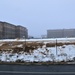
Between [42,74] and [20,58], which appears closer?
[42,74]

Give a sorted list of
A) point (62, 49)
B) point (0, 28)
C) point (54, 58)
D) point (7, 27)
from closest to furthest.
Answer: point (54, 58), point (62, 49), point (0, 28), point (7, 27)

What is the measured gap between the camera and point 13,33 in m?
141

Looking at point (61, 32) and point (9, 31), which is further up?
point (9, 31)

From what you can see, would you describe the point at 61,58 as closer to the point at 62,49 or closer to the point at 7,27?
the point at 62,49

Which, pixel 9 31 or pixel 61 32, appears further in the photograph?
pixel 61 32

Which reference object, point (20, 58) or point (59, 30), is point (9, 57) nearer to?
point (20, 58)

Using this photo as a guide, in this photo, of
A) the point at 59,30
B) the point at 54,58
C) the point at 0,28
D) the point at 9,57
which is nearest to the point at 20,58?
the point at 9,57

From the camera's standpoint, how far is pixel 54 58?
18.5 m

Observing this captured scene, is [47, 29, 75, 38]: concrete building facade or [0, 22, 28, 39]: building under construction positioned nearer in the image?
[0, 22, 28, 39]: building under construction

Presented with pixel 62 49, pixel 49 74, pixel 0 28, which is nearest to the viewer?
pixel 49 74

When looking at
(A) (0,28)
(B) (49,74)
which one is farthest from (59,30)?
(B) (49,74)

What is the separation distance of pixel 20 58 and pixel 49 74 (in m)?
7.68

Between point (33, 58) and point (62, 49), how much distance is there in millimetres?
5291

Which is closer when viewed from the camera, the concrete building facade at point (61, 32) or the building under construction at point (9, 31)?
the building under construction at point (9, 31)
